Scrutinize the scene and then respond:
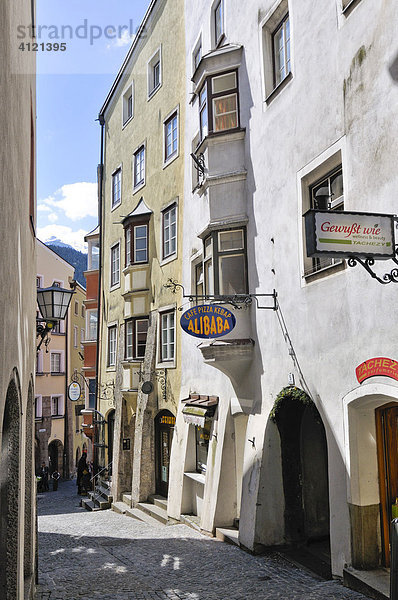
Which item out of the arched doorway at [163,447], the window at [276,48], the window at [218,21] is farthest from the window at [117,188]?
the window at [276,48]

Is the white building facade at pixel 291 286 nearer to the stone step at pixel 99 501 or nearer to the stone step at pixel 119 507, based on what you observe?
the stone step at pixel 119 507

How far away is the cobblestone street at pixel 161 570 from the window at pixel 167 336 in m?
5.83

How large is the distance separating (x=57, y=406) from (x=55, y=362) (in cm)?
311

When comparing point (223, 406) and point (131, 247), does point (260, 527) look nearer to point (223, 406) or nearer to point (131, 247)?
point (223, 406)

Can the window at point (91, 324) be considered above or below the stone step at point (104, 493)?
above

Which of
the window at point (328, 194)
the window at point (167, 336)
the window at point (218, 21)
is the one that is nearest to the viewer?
the window at point (328, 194)

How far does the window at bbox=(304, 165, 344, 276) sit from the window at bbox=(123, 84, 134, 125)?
16.6m

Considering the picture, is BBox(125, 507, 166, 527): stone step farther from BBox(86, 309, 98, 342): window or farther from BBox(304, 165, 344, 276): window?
BBox(86, 309, 98, 342): window

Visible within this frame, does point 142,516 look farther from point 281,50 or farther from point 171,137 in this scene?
point 281,50

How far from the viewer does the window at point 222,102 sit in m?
14.3

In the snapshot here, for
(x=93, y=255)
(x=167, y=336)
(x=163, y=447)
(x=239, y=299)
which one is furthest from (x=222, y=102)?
(x=93, y=255)

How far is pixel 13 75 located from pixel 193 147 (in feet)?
44.3

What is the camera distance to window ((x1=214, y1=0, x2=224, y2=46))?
1627 cm

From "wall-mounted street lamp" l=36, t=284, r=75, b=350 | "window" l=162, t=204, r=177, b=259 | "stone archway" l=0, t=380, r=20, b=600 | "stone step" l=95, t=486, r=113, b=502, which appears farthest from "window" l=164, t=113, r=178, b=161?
"stone archway" l=0, t=380, r=20, b=600
